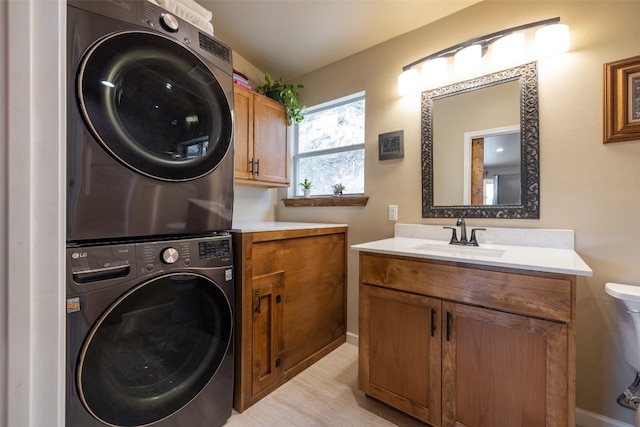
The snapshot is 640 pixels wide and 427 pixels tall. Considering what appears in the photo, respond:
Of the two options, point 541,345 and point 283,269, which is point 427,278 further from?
point 283,269

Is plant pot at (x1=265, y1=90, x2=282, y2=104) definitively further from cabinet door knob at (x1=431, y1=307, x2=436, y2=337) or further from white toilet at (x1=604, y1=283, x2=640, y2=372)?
white toilet at (x1=604, y1=283, x2=640, y2=372)

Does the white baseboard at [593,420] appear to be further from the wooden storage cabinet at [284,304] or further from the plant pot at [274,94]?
the plant pot at [274,94]

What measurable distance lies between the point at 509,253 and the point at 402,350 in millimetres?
735

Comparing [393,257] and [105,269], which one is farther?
[393,257]

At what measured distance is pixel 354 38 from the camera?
2104mm

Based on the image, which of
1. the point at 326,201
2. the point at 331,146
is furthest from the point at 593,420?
the point at 331,146

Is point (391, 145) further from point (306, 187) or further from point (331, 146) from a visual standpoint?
point (306, 187)

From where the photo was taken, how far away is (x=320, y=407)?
153 centimetres

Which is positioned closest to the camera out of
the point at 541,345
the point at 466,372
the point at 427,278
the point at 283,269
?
the point at 541,345

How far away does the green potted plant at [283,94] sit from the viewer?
238 cm

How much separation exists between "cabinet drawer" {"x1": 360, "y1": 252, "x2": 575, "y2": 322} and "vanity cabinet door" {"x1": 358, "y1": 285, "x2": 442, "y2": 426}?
65 millimetres

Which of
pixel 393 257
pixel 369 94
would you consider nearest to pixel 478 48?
pixel 369 94

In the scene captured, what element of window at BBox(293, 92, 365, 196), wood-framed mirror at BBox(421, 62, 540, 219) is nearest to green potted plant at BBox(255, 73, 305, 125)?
window at BBox(293, 92, 365, 196)

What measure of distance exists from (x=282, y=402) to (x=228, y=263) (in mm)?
896
